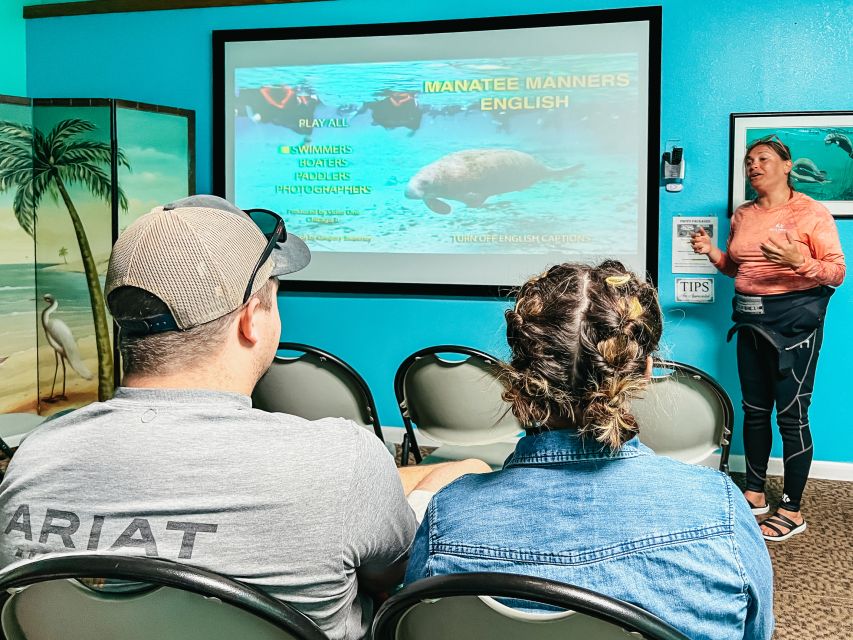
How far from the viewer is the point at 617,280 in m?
1.16

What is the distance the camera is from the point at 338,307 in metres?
4.59

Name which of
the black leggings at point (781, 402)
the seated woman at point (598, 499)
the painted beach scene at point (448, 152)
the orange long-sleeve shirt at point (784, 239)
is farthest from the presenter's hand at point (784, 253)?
the seated woman at point (598, 499)

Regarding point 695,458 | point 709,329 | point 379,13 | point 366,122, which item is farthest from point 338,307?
point 695,458

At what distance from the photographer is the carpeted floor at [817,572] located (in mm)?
2514

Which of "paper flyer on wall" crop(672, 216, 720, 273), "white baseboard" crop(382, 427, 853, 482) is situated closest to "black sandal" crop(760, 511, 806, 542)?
"white baseboard" crop(382, 427, 853, 482)

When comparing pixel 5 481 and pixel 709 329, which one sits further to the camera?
pixel 709 329

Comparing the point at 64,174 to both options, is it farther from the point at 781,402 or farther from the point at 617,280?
the point at 617,280

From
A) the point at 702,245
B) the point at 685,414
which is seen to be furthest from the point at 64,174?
the point at 685,414

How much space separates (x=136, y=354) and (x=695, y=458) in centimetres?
174

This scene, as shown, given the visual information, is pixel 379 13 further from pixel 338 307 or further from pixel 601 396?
pixel 601 396

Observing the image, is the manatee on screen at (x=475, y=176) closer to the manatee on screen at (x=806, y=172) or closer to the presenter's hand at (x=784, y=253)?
the manatee on screen at (x=806, y=172)

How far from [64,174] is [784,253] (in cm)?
348

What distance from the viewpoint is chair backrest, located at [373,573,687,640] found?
0.83 metres

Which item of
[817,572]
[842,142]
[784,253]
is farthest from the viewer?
[842,142]
